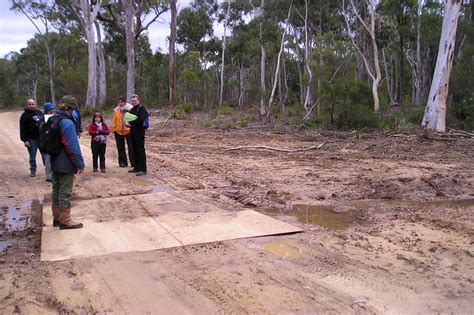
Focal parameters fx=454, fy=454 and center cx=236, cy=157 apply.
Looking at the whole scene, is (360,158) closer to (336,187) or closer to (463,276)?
(336,187)

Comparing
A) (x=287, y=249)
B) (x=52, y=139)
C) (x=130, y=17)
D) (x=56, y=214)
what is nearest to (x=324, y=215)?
(x=287, y=249)

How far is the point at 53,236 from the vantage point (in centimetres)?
566

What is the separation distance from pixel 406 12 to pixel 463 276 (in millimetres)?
29347

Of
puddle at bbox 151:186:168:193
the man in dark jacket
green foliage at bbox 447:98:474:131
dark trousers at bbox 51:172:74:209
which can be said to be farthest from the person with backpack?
green foliage at bbox 447:98:474:131

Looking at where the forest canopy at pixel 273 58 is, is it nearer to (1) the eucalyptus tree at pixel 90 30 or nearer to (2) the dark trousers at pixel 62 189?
(1) the eucalyptus tree at pixel 90 30

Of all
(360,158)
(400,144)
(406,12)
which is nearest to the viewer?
(360,158)

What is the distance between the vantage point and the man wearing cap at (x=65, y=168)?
5875mm

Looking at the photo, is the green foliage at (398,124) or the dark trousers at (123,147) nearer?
the dark trousers at (123,147)

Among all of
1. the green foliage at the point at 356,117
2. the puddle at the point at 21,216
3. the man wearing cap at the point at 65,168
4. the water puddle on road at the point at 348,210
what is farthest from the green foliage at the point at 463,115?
the man wearing cap at the point at 65,168

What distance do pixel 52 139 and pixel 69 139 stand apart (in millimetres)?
214

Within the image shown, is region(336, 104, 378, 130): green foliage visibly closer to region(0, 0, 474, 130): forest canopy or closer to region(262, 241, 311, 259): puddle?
region(0, 0, 474, 130): forest canopy

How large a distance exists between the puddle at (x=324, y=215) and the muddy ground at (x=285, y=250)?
0.02 metres

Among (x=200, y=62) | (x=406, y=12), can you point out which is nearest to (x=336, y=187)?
(x=406, y=12)

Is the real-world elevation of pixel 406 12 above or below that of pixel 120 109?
above
